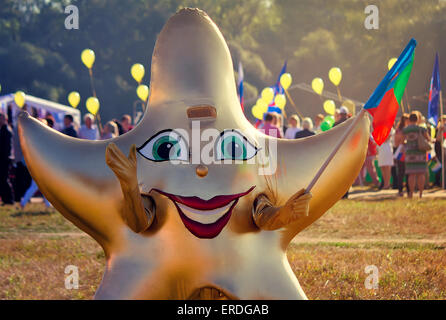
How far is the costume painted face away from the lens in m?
3.76

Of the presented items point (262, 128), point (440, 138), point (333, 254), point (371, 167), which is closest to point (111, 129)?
point (262, 128)

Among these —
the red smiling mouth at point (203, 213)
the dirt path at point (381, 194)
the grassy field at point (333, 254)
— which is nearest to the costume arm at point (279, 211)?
the red smiling mouth at point (203, 213)

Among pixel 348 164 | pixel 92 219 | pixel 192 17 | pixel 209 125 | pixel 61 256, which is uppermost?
pixel 192 17

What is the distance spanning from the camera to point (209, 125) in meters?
4.03

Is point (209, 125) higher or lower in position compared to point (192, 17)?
lower

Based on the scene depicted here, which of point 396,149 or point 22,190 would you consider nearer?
point 22,190

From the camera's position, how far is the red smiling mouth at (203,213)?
147 inches

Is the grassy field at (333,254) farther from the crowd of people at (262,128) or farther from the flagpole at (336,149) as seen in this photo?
the flagpole at (336,149)

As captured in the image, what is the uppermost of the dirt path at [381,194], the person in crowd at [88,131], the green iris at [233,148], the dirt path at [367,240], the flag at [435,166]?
the green iris at [233,148]

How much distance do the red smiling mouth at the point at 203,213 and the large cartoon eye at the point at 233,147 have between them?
0.97 ft

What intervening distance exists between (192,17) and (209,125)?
0.77 meters
